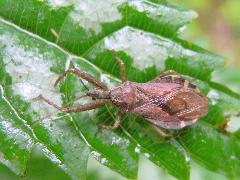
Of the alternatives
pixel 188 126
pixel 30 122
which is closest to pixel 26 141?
pixel 30 122

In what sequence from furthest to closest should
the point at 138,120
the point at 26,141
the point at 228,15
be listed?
the point at 228,15 → the point at 138,120 → the point at 26,141

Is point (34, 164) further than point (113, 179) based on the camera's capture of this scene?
No

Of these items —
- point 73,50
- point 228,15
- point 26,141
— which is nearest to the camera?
point 26,141

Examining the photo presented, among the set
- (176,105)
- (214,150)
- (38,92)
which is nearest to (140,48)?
(176,105)

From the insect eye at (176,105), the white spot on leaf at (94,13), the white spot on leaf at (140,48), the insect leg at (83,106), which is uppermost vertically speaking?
the white spot on leaf at (94,13)

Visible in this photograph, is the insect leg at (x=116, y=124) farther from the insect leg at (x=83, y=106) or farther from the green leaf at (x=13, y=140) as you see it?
the green leaf at (x=13, y=140)

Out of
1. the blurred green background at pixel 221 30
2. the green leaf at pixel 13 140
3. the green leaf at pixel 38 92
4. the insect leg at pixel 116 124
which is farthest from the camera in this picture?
the blurred green background at pixel 221 30

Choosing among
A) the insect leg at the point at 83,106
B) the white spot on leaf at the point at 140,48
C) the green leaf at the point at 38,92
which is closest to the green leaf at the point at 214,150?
the white spot on leaf at the point at 140,48

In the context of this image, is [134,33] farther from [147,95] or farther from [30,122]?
[30,122]
